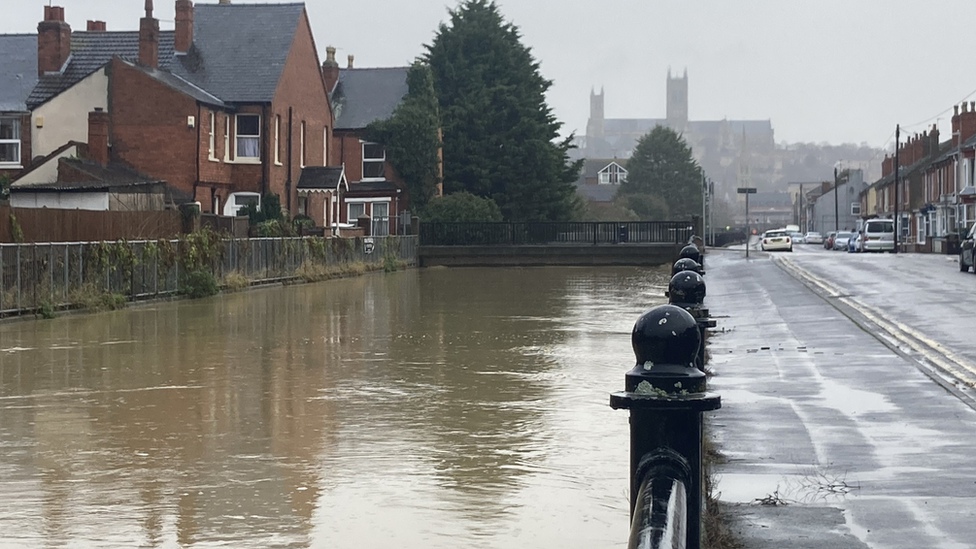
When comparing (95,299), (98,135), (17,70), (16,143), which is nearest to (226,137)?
(98,135)

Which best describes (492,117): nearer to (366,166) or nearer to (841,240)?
(366,166)

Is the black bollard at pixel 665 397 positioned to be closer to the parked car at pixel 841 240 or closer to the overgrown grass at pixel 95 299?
the overgrown grass at pixel 95 299

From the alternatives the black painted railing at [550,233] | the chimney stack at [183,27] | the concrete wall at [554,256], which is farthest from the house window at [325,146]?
the chimney stack at [183,27]

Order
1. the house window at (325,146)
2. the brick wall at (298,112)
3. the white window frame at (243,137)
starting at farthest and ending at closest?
1. the house window at (325,146)
2. the brick wall at (298,112)
3. the white window frame at (243,137)

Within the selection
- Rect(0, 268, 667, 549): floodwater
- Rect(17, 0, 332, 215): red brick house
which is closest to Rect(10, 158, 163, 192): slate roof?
Rect(17, 0, 332, 215): red brick house

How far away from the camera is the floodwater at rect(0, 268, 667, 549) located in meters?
7.19

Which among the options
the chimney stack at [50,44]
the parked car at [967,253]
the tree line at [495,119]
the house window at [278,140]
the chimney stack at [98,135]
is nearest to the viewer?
the parked car at [967,253]

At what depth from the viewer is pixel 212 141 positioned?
4750 centimetres

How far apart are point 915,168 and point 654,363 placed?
3762 inches

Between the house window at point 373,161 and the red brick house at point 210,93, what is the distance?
7182 millimetres

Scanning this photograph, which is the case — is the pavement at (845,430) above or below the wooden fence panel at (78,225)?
below

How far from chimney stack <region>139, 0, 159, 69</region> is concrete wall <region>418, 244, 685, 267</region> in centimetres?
1344

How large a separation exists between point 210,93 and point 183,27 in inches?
140

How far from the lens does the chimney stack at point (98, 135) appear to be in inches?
1711
